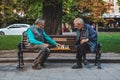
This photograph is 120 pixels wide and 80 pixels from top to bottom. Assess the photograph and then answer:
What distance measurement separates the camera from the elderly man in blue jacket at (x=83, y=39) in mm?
12516

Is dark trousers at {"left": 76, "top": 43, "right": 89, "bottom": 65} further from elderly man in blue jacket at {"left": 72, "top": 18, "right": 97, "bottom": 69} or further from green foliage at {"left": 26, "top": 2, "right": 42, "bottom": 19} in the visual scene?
green foliage at {"left": 26, "top": 2, "right": 42, "bottom": 19}

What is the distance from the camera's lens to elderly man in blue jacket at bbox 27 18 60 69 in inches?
486

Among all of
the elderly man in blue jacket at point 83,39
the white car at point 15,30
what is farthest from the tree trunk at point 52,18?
the white car at point 15,30

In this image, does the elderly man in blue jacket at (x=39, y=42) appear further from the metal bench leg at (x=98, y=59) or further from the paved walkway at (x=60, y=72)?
the metal bench leg at (x=98, y=59)

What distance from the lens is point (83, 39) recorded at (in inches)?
500

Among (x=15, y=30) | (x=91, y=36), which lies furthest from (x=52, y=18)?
(x=15, y=30)

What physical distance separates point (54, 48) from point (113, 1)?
227 ft

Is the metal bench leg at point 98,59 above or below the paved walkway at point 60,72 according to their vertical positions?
above

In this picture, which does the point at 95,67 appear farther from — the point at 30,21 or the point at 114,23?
the point at 114,23

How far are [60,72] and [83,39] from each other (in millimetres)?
1462

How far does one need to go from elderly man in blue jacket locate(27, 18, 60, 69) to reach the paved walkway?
0.25 meters

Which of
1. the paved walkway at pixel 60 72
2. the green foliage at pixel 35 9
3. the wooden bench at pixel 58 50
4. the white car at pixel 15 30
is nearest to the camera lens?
the paved walkway at pixel 60 72

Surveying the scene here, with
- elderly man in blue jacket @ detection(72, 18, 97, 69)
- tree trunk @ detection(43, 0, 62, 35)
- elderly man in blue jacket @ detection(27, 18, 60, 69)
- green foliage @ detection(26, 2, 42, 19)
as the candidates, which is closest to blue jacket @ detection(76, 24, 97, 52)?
elderly man in blue jacket @ detection(72, 18, 97, 69)

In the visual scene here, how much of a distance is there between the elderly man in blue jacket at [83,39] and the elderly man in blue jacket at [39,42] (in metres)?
0.70
